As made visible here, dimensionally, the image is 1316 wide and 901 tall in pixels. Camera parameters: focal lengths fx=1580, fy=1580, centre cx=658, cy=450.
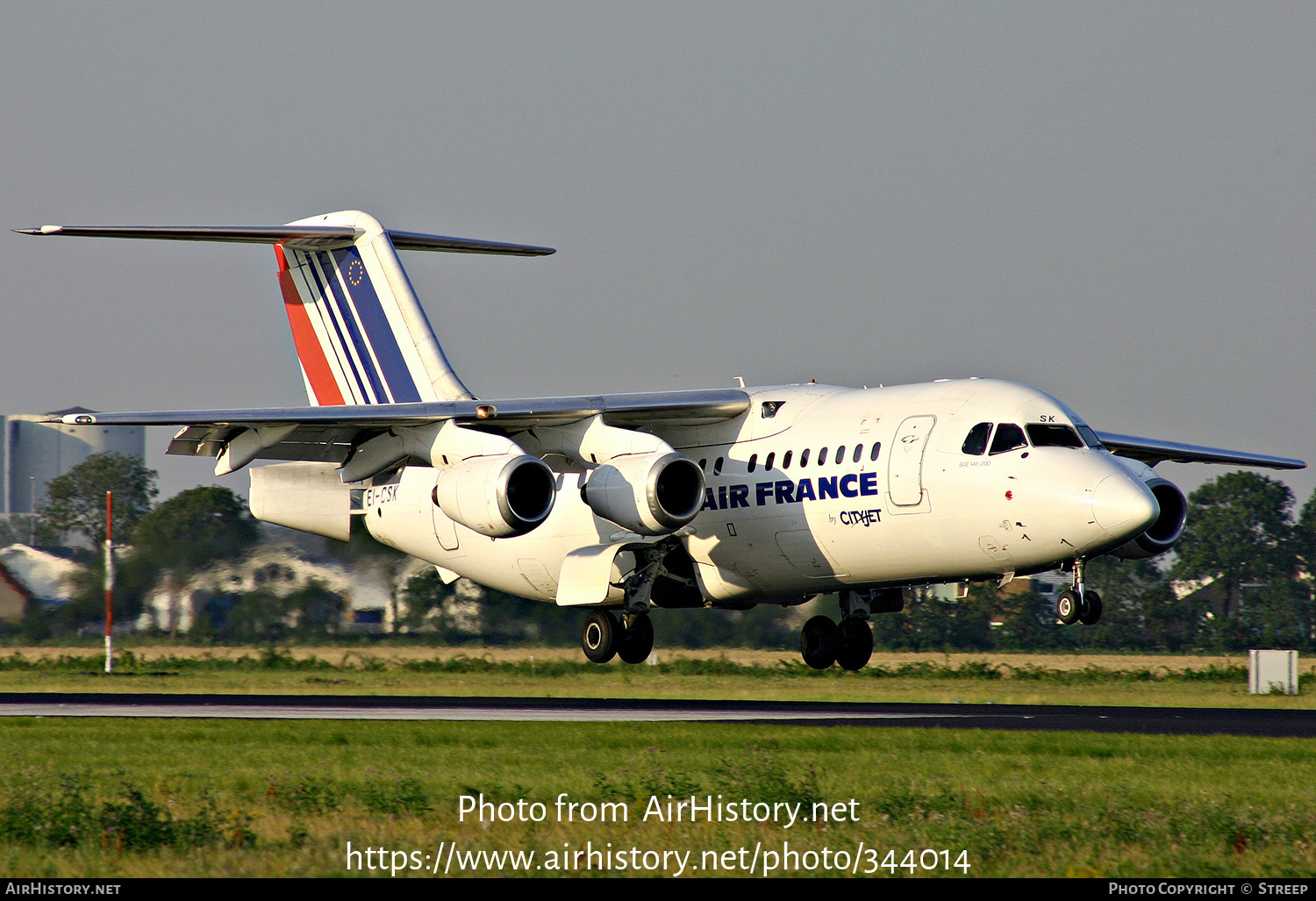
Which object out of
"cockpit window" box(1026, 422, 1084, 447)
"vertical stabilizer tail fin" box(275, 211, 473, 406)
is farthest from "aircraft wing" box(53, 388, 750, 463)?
"cockpit window" box(1026, 422, 1084, 447)

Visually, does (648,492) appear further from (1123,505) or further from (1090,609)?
(1123,505)

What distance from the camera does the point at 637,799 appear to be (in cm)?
1088

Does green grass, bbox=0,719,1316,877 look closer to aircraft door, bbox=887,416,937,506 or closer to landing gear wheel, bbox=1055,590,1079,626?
landing gear wheel, bbox=1055,590,1079,626

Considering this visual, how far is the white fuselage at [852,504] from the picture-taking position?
763 inches

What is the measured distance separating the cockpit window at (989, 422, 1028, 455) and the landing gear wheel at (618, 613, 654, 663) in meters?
6.79

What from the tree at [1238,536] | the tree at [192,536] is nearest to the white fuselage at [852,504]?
the tree at [192,536]

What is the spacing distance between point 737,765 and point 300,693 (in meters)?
13.7

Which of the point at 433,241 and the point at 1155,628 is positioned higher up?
the point at 433,241

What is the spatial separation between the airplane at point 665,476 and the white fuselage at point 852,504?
32mm

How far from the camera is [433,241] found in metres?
28.4

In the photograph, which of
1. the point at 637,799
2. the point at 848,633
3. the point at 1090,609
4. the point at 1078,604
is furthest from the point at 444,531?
the point at 637,799

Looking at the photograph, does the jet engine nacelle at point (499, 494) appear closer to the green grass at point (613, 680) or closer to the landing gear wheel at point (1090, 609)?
the green grass at point (613, 680)

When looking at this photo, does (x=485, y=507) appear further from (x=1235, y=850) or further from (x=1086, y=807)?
(x=1235, y=850)

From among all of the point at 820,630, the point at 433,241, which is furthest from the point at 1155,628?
the point at 433,241
